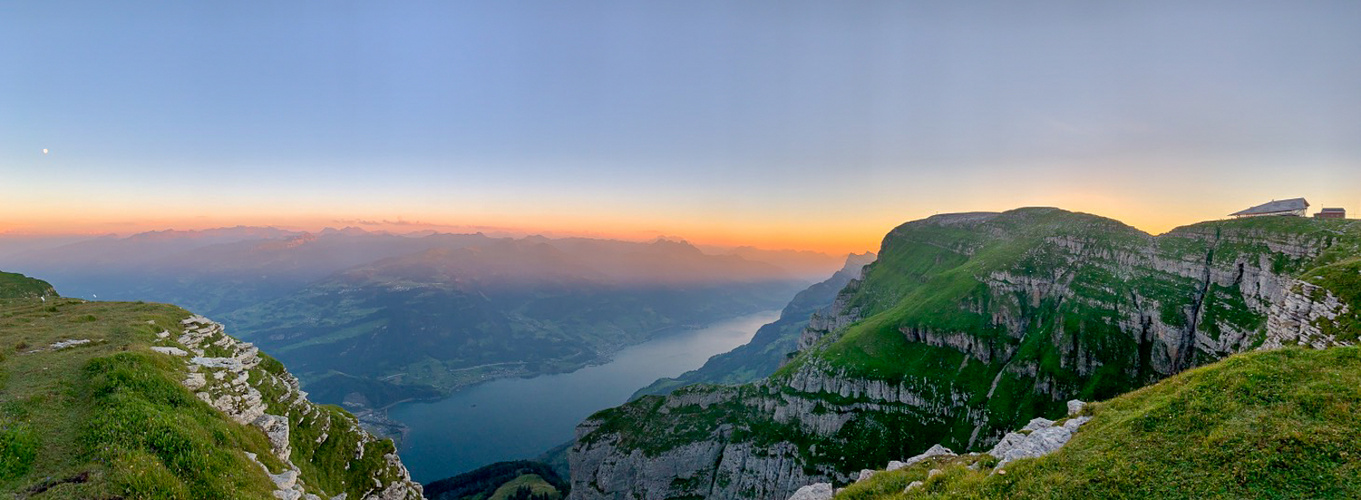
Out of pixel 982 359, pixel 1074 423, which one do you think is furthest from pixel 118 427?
pixel 982 359

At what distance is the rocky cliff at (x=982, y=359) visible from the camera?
82125 millimetres

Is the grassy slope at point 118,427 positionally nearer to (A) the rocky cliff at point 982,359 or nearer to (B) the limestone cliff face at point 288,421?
(B) the limestone cliff face at point 288,421

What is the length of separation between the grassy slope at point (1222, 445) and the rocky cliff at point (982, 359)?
7312 centimetres

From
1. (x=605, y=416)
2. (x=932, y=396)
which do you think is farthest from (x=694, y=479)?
(x=932, y=396)

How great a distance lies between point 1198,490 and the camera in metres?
17.3

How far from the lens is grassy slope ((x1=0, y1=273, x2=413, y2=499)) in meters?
21.3

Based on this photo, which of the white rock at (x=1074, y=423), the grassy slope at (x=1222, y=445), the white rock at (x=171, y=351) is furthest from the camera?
the white rock at (x=171, y=351)

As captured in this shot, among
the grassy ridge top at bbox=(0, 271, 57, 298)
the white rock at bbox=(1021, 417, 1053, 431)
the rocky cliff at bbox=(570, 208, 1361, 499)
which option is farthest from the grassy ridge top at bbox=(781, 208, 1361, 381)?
the grassy ridge top at bbox=(0, 271, 57, 298)

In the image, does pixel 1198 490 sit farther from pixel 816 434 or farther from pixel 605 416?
pixel 605 416

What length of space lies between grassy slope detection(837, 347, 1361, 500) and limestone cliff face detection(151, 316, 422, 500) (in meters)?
41.1

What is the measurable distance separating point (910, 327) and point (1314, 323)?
94988 mm

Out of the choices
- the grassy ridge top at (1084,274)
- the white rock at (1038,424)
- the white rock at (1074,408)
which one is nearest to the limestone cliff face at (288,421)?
the white rock at (1038,424)

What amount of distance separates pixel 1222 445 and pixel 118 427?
51888 mm

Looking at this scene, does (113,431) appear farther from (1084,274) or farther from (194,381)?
(1084,274)
